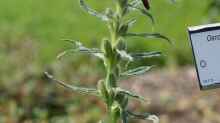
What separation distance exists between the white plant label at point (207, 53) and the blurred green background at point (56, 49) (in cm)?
218

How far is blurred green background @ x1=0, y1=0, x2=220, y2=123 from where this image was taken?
195 inches

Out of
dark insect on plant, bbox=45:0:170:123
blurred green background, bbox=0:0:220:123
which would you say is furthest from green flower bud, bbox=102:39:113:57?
blurred green background, bbox=0:0:220:123

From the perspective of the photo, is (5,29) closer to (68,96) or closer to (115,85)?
(68,96)

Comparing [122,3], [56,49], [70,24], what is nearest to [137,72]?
[122,3]

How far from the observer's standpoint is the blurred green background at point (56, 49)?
195 inches

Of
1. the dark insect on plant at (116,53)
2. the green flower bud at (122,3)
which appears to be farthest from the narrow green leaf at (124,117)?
the green flower bud at (122,3)

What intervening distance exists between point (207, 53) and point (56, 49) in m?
4.61

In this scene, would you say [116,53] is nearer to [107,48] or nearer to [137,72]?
[107,48]

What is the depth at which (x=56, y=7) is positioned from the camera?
26.0 feet

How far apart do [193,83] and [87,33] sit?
183 centimetres

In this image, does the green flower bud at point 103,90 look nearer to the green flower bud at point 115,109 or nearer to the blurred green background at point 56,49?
the green flower bud at point 115,109

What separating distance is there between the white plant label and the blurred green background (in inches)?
85.7

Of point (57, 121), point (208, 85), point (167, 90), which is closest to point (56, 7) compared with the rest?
point (167, 90)

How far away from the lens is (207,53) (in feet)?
7.05
